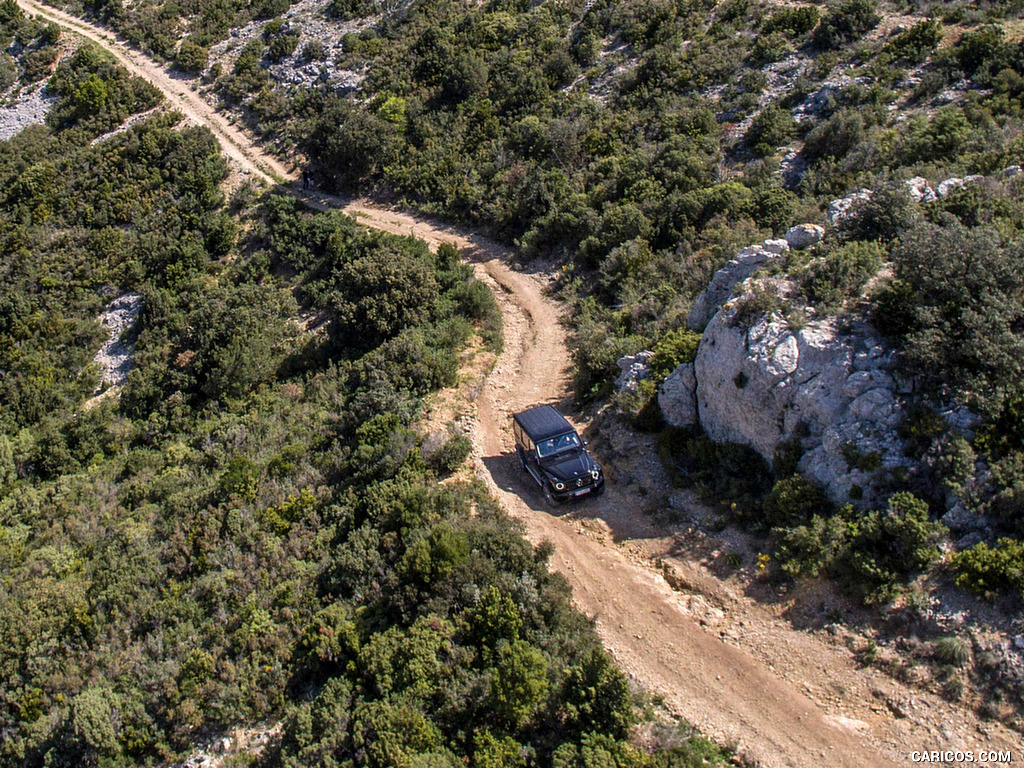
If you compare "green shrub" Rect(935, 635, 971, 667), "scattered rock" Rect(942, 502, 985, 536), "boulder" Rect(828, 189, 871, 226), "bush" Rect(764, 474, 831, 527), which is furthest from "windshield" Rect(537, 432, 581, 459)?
"boulder" Rect(828, 189, 871, 226)

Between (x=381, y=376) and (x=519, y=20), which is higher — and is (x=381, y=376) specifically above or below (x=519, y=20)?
below

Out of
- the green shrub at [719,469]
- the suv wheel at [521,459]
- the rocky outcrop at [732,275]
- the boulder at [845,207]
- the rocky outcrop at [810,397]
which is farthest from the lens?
the rocky outcrop at [732,275]

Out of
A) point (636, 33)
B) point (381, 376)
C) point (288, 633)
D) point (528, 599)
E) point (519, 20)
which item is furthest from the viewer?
point (519, 20)

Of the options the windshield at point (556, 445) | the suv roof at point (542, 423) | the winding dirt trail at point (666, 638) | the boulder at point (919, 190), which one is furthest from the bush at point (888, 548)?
the boulder at point (919, 190)

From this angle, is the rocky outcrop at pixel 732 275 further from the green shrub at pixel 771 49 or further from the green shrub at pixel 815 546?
the green shrub at pixel 771 49

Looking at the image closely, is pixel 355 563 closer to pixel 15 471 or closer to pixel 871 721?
pixel 871 721

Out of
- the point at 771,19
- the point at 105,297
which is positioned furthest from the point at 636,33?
the point at 105,297
